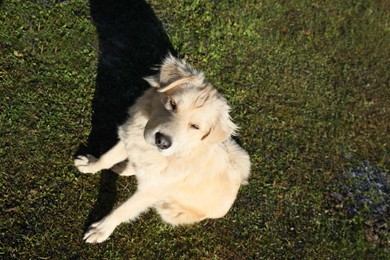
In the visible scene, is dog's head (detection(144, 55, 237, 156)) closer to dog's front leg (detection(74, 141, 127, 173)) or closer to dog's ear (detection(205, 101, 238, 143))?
dog's ear (detection(205, 101, 238, 143))

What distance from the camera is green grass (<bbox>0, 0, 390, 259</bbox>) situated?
6336 millimetres

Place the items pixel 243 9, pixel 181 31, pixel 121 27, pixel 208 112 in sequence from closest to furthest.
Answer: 1. pixel 208 112
2. pixel 121 27
3. pixel 181 31
4. pixel 243 9

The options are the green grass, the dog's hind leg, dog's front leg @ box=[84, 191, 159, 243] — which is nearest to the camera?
dog's front leg @ box=[84, 191, 159, 243]

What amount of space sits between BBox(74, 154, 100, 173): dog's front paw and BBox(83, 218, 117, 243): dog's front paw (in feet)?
2.74

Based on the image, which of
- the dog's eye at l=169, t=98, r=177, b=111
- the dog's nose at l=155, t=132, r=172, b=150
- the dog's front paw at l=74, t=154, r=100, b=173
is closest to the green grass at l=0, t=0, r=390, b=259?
the dog's front paw at l=74, t=154, r=100, b=173

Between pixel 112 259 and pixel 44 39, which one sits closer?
pixel 112 259

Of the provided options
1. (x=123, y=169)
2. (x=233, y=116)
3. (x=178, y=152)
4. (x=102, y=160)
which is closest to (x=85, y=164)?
(x=102, y=160)

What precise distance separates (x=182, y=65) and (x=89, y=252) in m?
3.13

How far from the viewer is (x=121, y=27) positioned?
8141 mm

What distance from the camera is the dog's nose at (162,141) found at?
16.4 ft

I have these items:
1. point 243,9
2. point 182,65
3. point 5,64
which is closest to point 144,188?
point 182,65

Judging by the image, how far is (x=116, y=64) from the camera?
769cm

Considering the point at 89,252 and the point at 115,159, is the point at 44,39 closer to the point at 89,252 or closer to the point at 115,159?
the point at 115,159

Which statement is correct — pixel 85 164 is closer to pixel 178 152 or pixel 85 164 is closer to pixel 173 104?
pixel 178 152
